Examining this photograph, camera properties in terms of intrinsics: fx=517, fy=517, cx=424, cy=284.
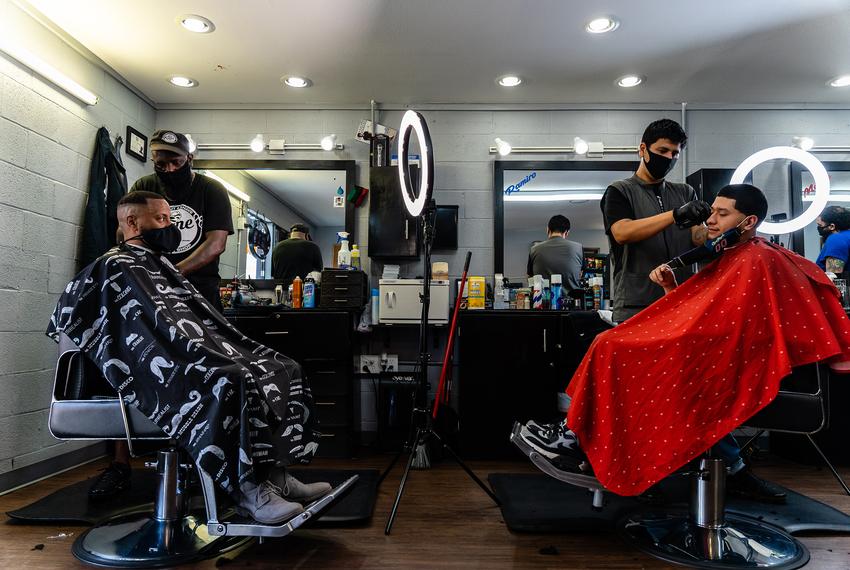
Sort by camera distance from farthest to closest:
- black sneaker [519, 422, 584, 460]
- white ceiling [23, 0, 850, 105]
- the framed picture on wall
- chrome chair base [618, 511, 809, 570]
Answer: the framed picture on wall
white ceiling [23, 0, 850, 105]
black sneaker [519, 422, 584, 460]
chrome chair base [618, 511, 809, 570]

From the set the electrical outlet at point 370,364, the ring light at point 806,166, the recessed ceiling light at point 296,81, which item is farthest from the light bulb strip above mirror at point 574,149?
the electrical outlet at point 370,364

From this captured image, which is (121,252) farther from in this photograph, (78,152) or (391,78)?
(391,78)

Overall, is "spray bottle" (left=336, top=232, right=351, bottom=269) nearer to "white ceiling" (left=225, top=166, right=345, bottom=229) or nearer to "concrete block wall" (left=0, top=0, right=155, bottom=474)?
"white ceiling" (left=225, top=166, right=345, bottom=229)

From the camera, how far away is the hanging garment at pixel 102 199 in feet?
9.57

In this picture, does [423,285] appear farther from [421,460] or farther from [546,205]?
[546,205]

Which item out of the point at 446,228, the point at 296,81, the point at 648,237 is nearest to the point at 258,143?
the point at 296,81

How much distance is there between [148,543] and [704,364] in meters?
1.86

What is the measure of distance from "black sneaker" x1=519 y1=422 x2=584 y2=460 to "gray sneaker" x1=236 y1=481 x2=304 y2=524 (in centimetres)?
83

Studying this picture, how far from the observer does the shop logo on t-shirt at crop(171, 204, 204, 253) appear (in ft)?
8.41

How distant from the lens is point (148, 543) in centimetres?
170

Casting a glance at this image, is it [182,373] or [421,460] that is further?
[421,460]

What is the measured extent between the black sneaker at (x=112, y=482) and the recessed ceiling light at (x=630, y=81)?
357 centimetres

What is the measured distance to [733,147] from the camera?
12.4 feet

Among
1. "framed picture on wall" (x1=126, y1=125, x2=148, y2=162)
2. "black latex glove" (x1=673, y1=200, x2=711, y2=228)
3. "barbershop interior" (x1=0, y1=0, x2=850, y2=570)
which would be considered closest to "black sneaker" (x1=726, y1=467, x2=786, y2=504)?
"barbershop interior" (x1=0, y1=0, x2=850, y2=570)
